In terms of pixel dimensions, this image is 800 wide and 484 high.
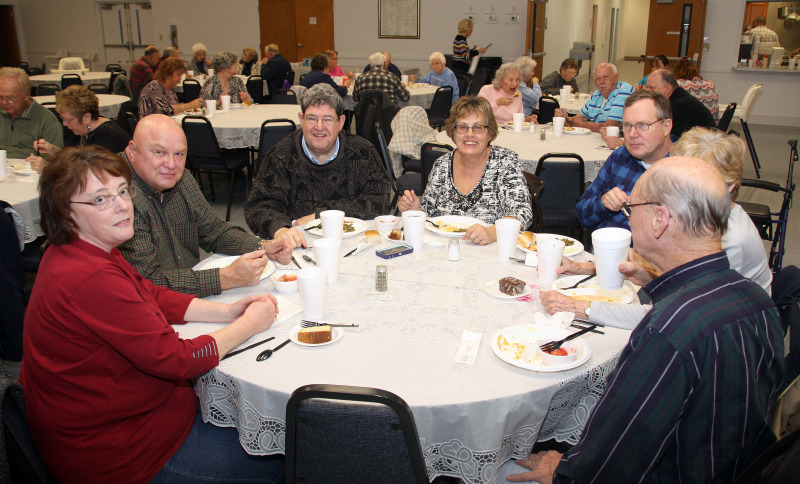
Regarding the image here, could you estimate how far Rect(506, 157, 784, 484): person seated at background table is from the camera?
1172 mm

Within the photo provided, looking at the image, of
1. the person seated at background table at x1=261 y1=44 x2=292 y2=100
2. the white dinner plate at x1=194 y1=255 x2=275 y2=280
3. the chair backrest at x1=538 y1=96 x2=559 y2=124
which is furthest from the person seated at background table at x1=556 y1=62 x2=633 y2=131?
the person seated at background table at x1=261 y1=44 x2=292 y2=100

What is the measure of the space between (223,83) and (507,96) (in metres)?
3.45

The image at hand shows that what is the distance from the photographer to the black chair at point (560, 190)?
392 cm

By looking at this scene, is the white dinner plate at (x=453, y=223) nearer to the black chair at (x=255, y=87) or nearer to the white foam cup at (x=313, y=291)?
the white foam cup at (x=313, y=291)

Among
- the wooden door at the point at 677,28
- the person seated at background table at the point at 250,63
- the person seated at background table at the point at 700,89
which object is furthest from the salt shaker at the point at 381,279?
the wooden door at the point at 677,28

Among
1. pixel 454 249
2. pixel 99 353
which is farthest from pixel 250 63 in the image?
pixel 99 353

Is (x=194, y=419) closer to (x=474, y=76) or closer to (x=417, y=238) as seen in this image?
(x=417, y=238)

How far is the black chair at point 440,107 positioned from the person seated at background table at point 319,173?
5106mm

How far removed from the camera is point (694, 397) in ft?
3.89

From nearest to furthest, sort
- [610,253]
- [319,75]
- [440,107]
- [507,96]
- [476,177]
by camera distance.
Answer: [610,253]
[476,177]
[507,96]
[319,75]
[440,107]

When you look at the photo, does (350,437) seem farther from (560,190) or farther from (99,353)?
(560,190)

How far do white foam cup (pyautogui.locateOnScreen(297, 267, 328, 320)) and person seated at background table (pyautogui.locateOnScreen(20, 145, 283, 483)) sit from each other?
0.25 m

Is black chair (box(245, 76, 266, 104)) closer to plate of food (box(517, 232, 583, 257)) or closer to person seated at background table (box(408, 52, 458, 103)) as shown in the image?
person seated at background table (box(408, 52, 458, 103))

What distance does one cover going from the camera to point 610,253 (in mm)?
1854
